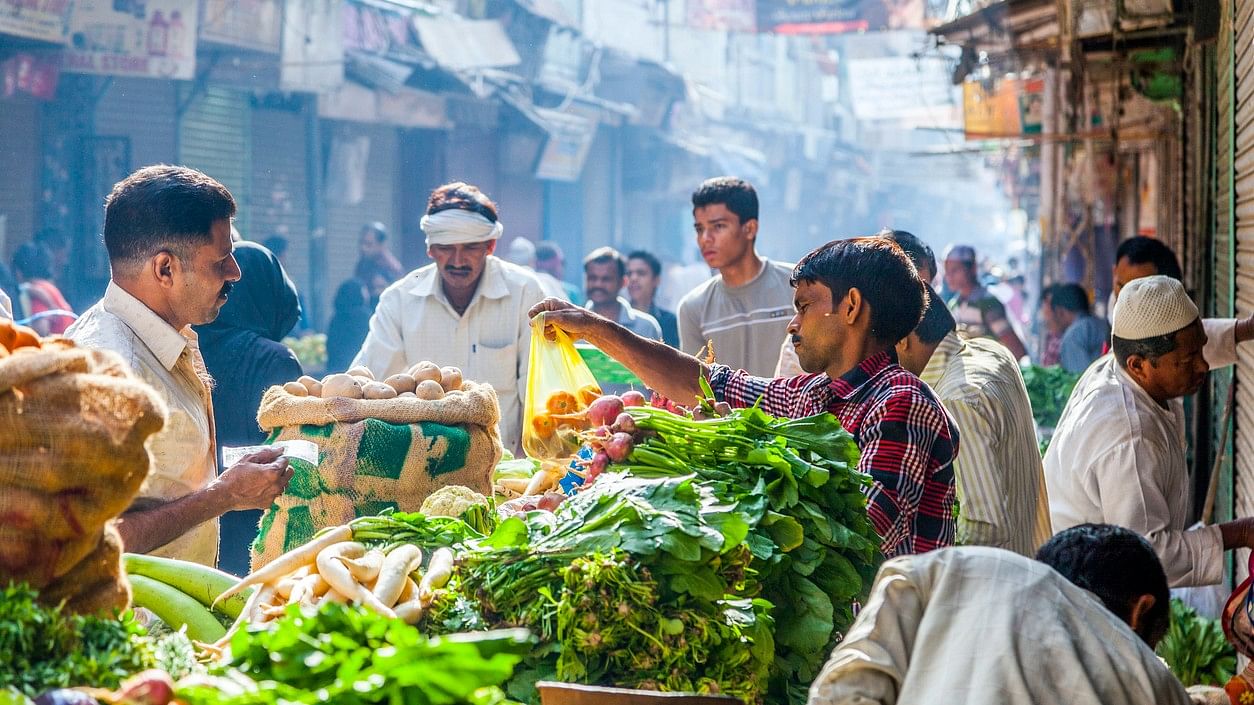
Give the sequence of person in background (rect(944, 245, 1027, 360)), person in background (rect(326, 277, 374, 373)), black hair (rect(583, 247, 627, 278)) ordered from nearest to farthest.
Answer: black hair (rect(583, 247, 627, 278))
person in background (rect(944, 245, 1027, 360))
person in background (rect(326, 277, 374, 373))

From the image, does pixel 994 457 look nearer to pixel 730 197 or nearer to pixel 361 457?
pixel 361 457

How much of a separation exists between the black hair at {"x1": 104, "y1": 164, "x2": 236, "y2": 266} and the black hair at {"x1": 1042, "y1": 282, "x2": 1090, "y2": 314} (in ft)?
29.1

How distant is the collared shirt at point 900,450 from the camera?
3203mm

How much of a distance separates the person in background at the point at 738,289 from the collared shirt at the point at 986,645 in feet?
13.7

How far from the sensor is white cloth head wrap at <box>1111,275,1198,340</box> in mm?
4074

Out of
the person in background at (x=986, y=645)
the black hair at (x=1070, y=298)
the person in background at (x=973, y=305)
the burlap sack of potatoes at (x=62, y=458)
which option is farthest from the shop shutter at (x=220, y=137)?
the person in background at (x=986, y=645)

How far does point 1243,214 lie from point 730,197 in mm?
2362

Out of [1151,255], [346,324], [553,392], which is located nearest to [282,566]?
[553,392]

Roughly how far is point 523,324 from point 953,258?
7.34 m

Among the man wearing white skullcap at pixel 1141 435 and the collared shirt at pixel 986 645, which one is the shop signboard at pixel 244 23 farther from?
the collared shirt at pixel 986 645

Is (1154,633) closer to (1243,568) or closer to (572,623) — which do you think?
(572,623)

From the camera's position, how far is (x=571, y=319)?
413 centimetres

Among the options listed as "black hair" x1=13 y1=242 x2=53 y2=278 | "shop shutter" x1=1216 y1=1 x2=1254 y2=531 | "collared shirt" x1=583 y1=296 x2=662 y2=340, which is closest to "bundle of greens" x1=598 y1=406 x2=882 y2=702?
"shop shutter" x1=1216 y1=1 x2=1254 y2=531

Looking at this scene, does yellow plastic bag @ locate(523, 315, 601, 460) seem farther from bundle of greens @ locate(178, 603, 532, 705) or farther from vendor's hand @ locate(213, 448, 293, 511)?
bundle of greens @ locate(178, 603, 532, 705)
